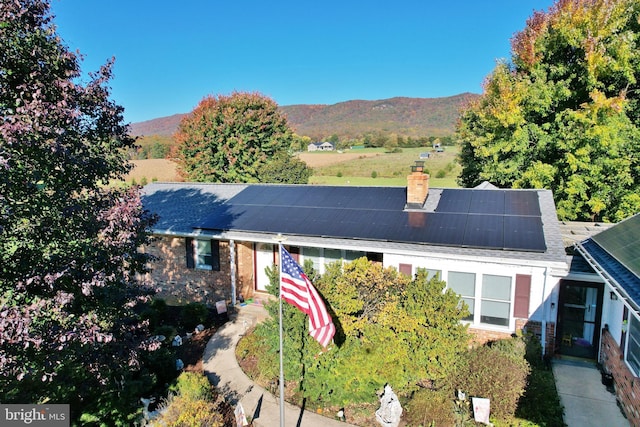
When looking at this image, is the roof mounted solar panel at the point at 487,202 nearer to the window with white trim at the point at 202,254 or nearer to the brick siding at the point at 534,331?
the brick siding at the point at 534,331

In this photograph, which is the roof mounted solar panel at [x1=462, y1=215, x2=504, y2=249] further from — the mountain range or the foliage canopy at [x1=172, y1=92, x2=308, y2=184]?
the mountain range

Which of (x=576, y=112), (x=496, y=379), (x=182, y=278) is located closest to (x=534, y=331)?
(x=496, y=379)

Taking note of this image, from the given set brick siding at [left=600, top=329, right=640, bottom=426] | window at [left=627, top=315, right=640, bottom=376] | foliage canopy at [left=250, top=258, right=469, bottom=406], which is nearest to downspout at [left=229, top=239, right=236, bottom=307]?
foliage canopy at [left=250, top=258, right=469, bottom=406]

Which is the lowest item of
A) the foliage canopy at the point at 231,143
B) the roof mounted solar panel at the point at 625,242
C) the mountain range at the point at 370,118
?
the roof mounted solar panel at the point at 625,242

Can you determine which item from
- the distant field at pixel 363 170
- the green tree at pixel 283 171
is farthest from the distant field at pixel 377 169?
the green tree at pixel 283 171

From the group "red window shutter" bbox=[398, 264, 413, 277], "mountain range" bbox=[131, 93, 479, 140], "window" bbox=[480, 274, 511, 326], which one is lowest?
"window" bbox=[480, 274, 511, 326]

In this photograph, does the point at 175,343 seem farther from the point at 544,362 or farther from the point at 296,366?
the point at 544,362
